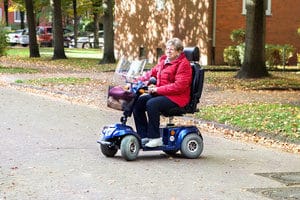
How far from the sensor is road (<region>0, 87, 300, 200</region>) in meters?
6.72

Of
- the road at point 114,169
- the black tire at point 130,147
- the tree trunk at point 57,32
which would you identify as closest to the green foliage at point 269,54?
the tree trunk at point 57,32

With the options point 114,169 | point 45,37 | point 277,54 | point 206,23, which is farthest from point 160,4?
point 45,37

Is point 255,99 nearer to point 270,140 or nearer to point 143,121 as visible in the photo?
point 270,140

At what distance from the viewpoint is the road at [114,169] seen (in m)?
6.72

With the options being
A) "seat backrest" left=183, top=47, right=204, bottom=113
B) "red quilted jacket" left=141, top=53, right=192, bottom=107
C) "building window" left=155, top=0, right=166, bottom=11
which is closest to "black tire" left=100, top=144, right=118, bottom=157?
"red quilted jacket" left=141, top=53, right=192, bottom=107

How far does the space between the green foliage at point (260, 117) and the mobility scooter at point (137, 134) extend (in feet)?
8.35

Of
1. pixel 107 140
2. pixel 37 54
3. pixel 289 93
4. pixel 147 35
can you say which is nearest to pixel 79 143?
pixel 107 140

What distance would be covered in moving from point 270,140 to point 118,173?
155 inches

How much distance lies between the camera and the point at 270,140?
427 inches

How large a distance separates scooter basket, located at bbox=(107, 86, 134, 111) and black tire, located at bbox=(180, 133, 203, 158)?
2.91ft

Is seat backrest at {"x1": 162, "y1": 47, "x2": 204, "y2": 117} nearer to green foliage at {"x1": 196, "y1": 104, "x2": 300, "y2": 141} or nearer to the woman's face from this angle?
the woman's face

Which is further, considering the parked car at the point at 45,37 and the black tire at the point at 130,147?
the parked car at the point at 45,37

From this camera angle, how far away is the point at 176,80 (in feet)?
27.7

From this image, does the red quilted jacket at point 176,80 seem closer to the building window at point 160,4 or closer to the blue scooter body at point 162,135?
the blue scooter body at point 162,135
